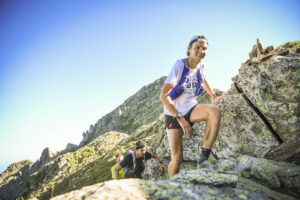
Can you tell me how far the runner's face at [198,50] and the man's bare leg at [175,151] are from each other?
2480 millimetres

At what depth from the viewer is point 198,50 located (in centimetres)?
462

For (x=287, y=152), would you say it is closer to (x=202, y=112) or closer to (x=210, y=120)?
(x=210, y=120)

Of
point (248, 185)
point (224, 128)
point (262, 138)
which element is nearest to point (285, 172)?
point (248, 185)

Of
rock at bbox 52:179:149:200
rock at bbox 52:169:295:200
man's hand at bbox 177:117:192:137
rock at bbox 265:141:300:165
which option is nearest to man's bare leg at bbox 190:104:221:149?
man's hand at bbox 177:117:192:137

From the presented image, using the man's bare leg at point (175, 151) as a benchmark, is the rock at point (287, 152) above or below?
below

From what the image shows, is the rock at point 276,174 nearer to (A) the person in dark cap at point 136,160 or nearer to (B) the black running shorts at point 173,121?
(B) the black running shorts at point 173,121

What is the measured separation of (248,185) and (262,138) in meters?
2.70

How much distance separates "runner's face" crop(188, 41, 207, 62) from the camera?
459 centimetres

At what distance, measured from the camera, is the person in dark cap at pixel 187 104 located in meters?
4.21

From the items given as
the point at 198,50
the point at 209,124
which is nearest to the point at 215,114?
the point at 209,124

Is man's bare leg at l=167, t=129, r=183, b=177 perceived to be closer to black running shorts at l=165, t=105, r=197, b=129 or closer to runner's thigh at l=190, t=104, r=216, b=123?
black running shorts at l=165, t=105, r=197, b=129

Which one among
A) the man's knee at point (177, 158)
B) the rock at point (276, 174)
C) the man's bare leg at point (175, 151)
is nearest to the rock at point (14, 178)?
the man's bare leg at point (175, 151)

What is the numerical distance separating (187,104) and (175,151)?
63.8 inches

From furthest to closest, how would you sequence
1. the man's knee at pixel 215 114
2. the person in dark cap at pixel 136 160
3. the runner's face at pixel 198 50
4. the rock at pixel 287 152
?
the person in dark cap at pixel 136 160, the runner's face at pixel 198 50, the man's knee at pixel 215 114, the rock at pixel 287 152
